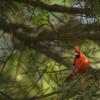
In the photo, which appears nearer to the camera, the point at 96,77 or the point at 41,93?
the point at 96,77

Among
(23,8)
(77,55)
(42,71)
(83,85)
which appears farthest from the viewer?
(42,71)

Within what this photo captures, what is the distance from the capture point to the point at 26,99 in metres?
1.63

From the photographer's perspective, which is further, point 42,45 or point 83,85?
point 42,45

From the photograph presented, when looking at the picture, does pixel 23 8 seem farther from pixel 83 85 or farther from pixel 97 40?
pixel 83 85

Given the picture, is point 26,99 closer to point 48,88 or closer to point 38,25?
point 48,88

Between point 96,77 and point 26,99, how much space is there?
65 cm

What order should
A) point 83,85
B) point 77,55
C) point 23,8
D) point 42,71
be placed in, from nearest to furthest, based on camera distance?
point 83,85 → point 77,55 → point 23,8 → point 42,71

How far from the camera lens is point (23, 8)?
154 centimetres

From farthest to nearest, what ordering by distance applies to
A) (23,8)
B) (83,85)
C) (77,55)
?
(23,8)
(77,55)
(83,85)

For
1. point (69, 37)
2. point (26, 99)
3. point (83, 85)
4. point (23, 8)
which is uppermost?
point (23, 8)

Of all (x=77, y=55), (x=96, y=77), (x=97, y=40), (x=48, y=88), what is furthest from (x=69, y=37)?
(x=96, y=77)

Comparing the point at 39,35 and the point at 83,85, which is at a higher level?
the point at 39,35

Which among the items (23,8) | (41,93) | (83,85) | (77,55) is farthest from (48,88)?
(83,85)

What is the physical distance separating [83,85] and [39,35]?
0.63m
